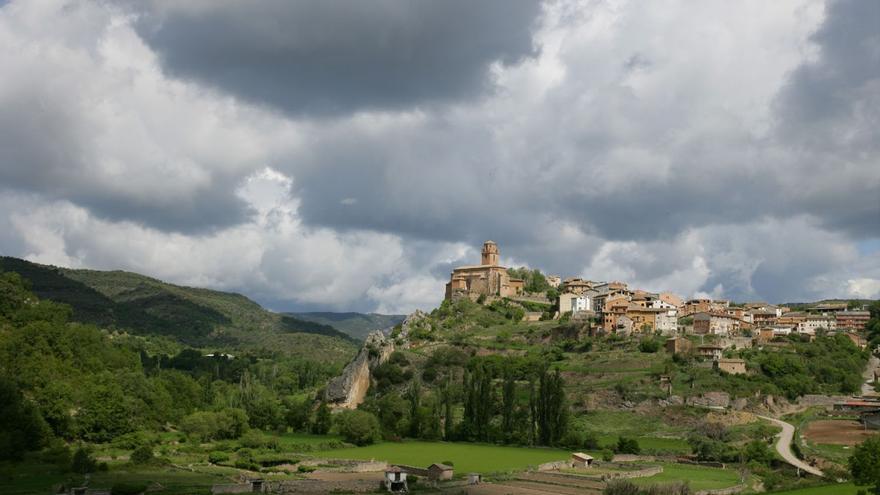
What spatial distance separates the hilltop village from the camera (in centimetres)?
11050

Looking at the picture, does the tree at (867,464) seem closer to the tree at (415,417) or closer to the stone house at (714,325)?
the tree at (415,417)

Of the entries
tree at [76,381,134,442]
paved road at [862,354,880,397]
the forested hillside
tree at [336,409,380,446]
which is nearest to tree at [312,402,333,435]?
the forested hillside

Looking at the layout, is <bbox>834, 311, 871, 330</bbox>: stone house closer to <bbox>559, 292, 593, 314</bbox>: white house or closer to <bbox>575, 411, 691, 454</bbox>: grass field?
<bbox>559, 292, 593, 314</bbox>: white house

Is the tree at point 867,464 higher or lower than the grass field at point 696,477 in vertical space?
higher

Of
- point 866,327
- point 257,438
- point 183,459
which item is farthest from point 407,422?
point 866,327

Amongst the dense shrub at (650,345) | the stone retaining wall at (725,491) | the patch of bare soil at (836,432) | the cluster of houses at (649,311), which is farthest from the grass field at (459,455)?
the cluster of houses at (649,311)

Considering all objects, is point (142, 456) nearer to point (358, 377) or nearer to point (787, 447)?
point (358, 377)

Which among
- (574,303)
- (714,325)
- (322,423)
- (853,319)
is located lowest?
(322,423)

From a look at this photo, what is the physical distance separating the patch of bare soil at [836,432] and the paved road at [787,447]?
1601 mm

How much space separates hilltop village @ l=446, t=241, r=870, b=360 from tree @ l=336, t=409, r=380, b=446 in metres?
40.3

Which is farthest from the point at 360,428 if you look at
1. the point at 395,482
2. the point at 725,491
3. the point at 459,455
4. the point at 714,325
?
A: the point at 714,325

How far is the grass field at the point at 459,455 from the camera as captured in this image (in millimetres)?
61000

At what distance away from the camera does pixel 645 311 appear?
113 m

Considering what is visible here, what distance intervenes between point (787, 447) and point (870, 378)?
44443 millimetres
